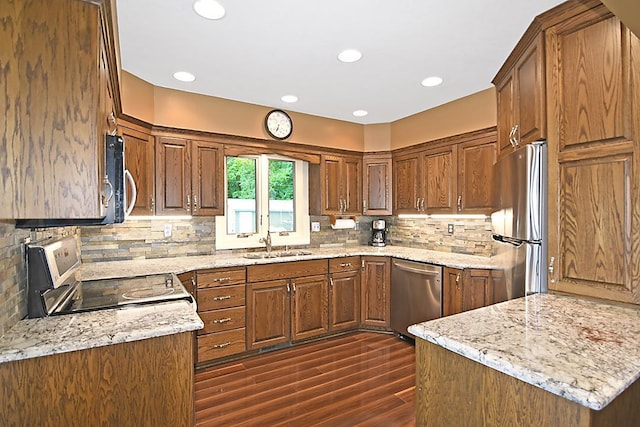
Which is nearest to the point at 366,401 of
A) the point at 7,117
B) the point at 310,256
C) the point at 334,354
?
the point at 334,354

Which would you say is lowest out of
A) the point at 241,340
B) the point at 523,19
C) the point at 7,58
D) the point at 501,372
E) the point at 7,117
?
the point at 241,340

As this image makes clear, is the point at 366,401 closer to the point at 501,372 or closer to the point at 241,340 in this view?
the point at 241,340

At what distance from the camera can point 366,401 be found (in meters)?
2.49

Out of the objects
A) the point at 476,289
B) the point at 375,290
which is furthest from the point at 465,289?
the point at 375,290

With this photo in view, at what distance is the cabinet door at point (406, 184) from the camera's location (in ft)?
13.2

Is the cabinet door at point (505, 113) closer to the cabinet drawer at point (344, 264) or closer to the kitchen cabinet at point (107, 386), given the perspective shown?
the cabinet drawer at point (344, 264)

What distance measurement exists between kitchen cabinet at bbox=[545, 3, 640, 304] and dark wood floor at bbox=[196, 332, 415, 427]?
4.68 ft

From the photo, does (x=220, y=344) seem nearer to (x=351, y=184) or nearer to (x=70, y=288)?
(x=70, y=288)

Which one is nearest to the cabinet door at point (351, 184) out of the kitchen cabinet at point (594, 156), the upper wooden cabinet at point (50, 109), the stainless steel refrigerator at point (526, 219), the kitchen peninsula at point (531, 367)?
the stainless steel refrigerator at point (526, 219)

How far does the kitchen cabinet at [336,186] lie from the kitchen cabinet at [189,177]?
1.17 meters

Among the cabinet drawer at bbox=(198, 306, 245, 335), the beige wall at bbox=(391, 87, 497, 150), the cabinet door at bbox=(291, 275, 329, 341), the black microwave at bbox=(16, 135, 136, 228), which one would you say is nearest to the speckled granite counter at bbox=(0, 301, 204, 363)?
the black microwave at bbox=(16, 135, 136, 228)

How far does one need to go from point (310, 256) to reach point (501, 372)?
2582 millimetres

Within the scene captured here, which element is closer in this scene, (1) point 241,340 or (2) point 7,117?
(2) point 7,117

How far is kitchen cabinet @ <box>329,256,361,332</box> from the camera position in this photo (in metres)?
3.74
